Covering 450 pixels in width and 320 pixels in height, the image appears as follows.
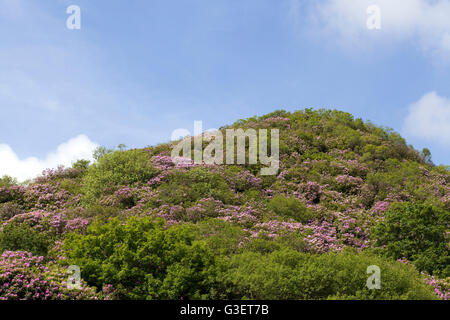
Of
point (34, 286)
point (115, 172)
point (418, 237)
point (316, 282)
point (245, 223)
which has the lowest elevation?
point (34, 286)

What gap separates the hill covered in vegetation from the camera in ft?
38.5

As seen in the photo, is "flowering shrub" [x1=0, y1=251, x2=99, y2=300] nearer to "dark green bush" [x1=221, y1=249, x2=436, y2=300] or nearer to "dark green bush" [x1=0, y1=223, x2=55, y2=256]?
"dark green bush" [x1=0, y1=223, x2=55, y2=256]

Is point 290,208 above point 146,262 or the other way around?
above

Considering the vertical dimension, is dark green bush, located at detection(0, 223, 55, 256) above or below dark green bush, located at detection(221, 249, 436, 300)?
above

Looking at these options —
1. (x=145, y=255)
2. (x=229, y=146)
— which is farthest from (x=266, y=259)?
(x=229, y=146)

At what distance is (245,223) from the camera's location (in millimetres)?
19219

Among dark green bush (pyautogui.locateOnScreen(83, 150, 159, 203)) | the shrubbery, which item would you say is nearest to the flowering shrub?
dark green bush (pyautogui.locateOnScreen(83, 150, 159, 203))

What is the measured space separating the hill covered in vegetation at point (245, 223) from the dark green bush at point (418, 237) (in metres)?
0.05

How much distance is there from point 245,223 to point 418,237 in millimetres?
7358

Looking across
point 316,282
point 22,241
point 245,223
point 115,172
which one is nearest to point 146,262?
point 316,282

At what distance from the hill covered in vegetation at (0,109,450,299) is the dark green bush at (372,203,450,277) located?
0.17ft

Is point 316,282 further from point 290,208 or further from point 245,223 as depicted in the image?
point 290,208
